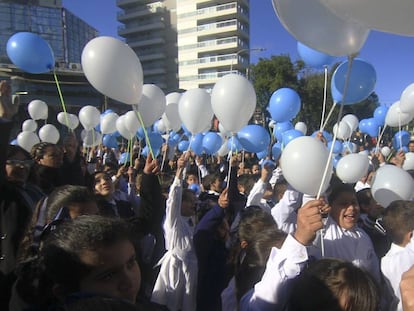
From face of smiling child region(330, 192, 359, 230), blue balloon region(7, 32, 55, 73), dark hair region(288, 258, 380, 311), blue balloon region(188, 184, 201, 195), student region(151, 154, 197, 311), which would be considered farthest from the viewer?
blue balloon region(7, 32, 55, 73)

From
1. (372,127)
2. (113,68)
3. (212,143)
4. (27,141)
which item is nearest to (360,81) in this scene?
(113,68)

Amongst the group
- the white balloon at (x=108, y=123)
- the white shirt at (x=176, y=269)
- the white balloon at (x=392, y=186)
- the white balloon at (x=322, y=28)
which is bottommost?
the white shirt at (x=176, y=269)

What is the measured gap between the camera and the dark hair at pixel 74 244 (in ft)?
3.92

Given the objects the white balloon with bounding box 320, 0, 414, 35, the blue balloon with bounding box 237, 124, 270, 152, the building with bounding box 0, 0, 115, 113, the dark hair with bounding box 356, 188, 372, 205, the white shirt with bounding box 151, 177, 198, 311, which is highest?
the building with bounding box 0, 0, 115, 113

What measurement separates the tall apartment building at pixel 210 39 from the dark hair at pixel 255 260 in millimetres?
46480

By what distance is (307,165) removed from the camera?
79.9 inches

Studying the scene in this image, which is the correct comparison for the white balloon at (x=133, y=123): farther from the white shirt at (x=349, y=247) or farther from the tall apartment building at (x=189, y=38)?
the tall apartment building at (x=189, y=38)

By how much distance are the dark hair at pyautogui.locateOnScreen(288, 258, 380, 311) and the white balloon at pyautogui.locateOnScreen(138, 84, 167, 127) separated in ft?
10.1

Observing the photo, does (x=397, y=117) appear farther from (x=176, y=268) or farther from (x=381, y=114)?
(x=176, y=268)

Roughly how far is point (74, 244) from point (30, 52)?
4585 millimetres

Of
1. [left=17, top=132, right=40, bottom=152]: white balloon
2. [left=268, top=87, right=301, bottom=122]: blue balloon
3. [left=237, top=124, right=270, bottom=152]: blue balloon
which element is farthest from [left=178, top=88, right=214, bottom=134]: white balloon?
[left=17, top=132, right=40, bottom=152]: white balloon

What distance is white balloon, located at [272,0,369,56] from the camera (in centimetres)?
166

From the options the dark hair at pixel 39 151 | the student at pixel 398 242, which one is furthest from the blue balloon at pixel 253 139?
the student at pixel 398 242

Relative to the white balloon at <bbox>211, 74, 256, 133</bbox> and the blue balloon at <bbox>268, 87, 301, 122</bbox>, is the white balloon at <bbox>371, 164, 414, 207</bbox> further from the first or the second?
the blue balloon at <bbox>268, 87, 301, 122</bbox>
